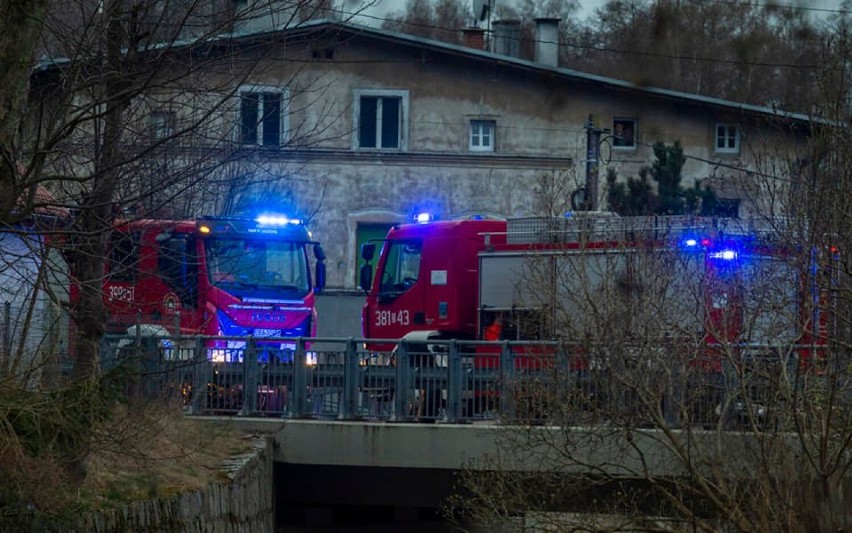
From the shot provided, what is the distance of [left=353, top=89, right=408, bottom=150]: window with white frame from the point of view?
121 ft

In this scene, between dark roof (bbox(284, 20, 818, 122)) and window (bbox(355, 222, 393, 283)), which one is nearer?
dark roof (bbox(284, 20, 818, 122))

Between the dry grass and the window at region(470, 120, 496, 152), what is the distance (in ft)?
70.3

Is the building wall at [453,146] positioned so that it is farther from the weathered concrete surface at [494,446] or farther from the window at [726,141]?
the weathered concrete surface at [494,446]

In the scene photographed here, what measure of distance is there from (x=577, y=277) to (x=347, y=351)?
3492mm

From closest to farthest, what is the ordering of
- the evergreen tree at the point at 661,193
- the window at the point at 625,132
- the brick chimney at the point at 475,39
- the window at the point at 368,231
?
the evergreen tree at the point at 661,193 < the window at the point at 625,132 < the window at the point at 368,231 < the brick chimney at the point at 475,39

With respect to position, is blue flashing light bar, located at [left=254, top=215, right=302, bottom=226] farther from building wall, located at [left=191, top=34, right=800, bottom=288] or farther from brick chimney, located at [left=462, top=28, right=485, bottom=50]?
brick chimney, located at [left=462, top=28, right=485, bottom=50]

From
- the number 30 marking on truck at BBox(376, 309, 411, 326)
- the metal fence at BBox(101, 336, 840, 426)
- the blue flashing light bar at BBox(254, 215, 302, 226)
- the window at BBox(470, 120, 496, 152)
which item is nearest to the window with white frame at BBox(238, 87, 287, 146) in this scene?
the metal fence at BBox(101, 336, 840, 426)

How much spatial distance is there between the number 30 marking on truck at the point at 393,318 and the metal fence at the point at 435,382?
234 cm

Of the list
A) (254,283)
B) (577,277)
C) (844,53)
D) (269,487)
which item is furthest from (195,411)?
(844,53)

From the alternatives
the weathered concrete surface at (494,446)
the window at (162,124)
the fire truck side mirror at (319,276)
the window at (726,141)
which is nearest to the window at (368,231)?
the window at (726,141)

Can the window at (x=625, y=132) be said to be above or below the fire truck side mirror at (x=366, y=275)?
above

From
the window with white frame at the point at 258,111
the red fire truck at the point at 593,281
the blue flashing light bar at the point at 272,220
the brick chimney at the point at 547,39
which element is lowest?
the red fire truck at the point at 593,281

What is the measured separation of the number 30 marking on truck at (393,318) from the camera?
22.8 m

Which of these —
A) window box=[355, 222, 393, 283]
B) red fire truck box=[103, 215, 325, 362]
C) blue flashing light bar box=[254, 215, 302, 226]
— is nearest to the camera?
red fire truck box=[103, 215, 325, 362]
